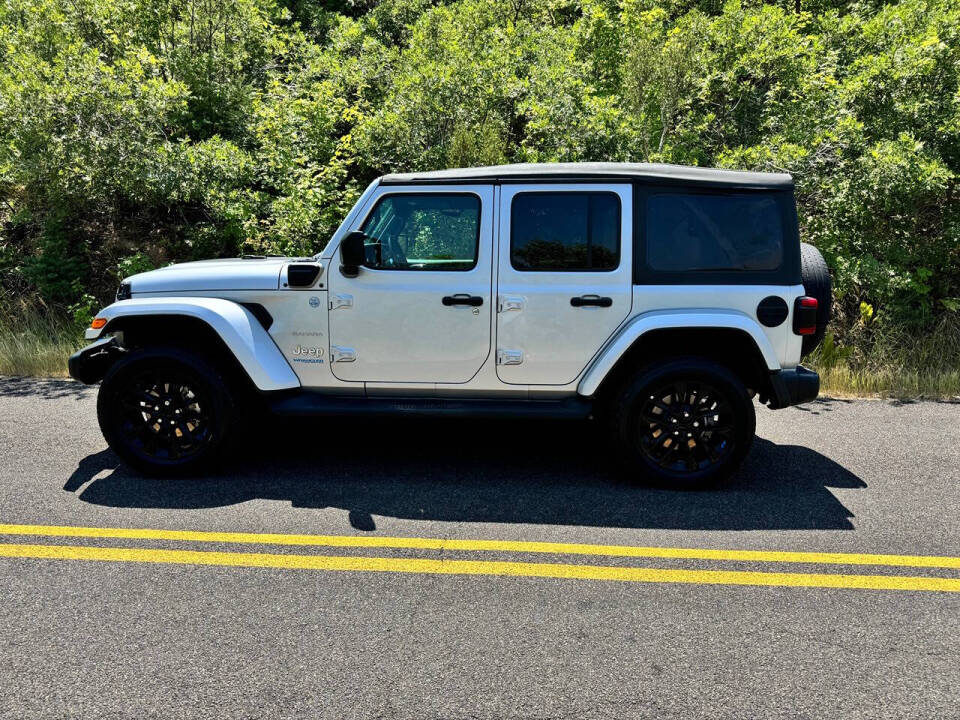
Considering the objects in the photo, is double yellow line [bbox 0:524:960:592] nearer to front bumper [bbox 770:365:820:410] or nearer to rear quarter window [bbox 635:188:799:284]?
front bumper [bbox 770:365:820:410]

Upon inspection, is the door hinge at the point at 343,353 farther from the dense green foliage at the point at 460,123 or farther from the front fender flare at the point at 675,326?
the dense green foliage at the point at 460,123

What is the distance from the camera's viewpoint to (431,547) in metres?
4.33

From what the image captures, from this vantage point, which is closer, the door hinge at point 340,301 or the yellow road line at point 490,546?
the yellow road line at point 490,546

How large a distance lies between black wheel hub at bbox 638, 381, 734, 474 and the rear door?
538 millimetres

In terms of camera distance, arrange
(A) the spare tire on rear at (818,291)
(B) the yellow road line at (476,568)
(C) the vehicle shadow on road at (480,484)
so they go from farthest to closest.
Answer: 1. (A) the spare tire on rear at (818,291)
2. (C) the vehicle shadow on road at (480,484)
3. (B) the yellow road line at (476,568)

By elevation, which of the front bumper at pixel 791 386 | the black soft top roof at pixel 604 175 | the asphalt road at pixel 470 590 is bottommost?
the asphalt road at pixel 470 590

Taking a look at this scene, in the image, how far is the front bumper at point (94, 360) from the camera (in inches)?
212

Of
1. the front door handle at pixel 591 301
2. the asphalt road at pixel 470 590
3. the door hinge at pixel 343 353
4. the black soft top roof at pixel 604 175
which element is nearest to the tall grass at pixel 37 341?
the asphalt road at pixel 470 590

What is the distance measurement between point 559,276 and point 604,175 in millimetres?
716

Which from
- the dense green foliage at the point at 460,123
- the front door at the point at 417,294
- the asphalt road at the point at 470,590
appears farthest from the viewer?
the dense green foliage at the point at 460,123

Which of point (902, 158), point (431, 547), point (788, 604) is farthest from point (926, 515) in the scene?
point (902, 158)

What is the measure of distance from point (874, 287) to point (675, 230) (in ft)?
15.5

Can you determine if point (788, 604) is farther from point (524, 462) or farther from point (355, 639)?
point (524, 462)

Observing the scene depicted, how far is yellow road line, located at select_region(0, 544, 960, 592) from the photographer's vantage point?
3943 mm
